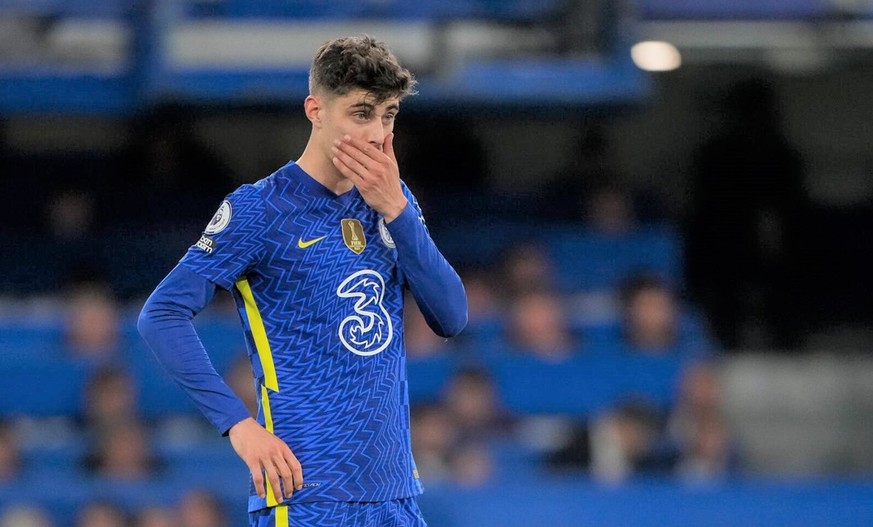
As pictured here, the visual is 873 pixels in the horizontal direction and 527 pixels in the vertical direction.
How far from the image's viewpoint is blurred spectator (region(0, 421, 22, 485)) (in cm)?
779

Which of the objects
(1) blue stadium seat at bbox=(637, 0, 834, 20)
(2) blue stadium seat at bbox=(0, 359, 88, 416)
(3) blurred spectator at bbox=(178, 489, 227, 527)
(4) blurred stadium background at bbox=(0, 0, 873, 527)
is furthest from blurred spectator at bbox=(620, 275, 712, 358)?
(2) blue stadium seat at bbox=(0, 359, 88, 416)

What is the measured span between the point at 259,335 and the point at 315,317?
136mm

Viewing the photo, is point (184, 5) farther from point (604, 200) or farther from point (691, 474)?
point (691, 474)

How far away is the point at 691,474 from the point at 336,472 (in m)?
5.11

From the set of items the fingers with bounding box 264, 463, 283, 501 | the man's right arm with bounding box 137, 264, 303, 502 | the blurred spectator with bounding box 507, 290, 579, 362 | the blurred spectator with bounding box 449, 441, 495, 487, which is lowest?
the fingers with bounding box 264, 463, 283, 501

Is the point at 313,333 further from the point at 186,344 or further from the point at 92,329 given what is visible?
the point at 92,329

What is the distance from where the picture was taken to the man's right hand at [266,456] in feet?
9.92

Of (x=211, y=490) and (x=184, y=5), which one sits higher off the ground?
(x=184, y=5)

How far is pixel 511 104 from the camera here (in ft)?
29.8

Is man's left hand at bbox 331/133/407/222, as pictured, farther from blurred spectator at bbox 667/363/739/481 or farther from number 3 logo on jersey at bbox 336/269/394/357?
blurred spectator at bbox 667/363/739/481

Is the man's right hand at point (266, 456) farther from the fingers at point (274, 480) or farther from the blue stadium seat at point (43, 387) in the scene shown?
the blue stadium seat at point (43, 387)

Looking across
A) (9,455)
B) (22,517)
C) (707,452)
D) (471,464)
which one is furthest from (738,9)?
(22,517)

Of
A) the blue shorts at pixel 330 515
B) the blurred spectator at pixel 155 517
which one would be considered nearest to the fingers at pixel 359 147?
the blue shorts at pixel 330 515

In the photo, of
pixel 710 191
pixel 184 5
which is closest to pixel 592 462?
pixel 184 5
